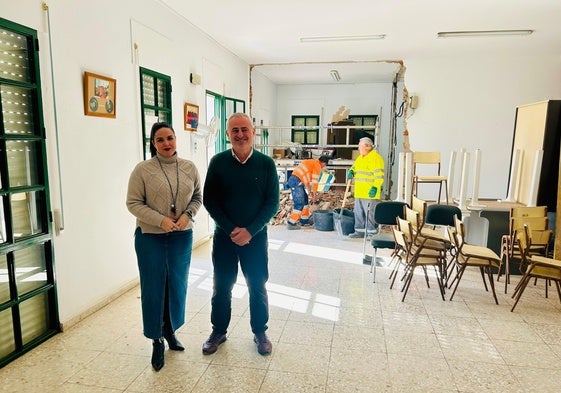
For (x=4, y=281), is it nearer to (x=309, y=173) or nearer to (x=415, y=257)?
(x=415, y=257)

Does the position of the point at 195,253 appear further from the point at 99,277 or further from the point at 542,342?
the point at 542,342

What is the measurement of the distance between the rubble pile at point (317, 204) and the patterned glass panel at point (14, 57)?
15.5 feet

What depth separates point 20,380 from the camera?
7.22ft

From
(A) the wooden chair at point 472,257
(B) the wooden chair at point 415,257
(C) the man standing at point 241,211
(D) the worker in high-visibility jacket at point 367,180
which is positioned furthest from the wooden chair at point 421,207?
(C) the man standing at point 241,211

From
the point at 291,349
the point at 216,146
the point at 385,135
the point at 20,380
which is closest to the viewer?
the point at 20,380

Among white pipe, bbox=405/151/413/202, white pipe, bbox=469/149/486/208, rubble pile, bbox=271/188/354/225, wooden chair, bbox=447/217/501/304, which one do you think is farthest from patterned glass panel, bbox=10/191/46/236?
rubble pile, bbox=271/188/354/225

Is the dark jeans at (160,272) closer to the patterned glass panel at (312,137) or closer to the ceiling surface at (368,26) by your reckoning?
the ceiling surface at (368,26)

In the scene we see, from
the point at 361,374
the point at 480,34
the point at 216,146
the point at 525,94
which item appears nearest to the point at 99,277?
the point at 361,374

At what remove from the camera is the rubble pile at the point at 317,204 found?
22.5ft

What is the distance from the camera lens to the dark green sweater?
2340mm

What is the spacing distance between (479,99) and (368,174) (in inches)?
102

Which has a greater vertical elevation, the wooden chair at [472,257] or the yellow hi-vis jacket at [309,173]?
the yellow hi-vis jacket at [309,173]

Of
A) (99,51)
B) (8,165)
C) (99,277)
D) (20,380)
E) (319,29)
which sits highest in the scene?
(319,29)

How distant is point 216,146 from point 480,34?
4.05 m
